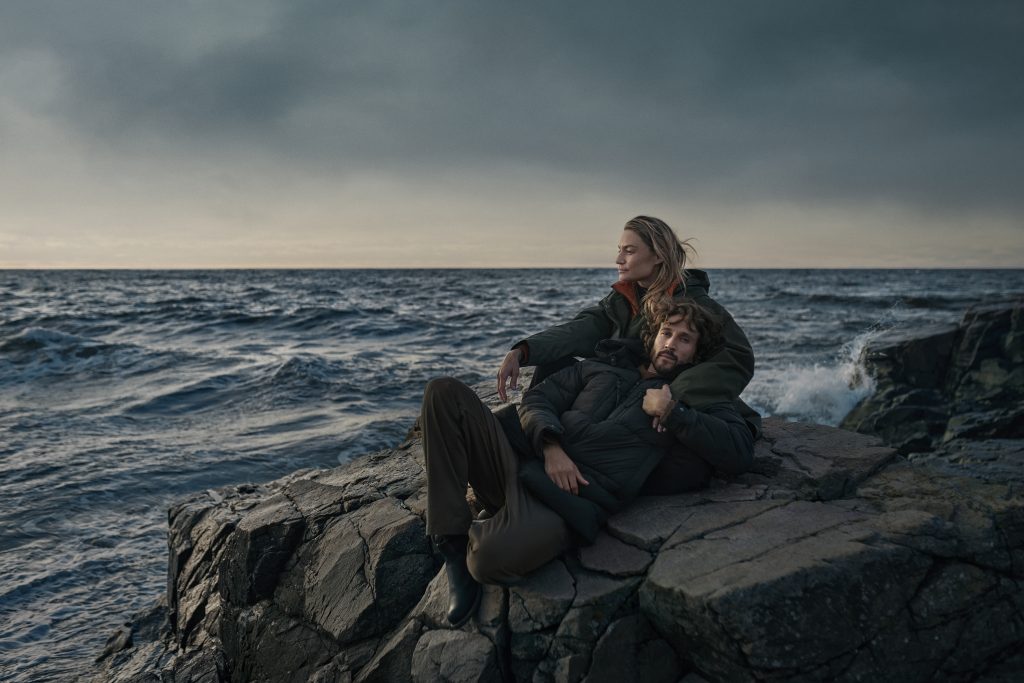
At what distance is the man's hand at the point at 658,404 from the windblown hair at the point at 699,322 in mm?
520

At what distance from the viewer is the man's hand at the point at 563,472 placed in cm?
348

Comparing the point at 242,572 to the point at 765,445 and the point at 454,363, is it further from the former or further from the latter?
the point at 454,363

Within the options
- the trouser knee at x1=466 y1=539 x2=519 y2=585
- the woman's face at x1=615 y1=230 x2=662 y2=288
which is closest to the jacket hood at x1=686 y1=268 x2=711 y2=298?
the woman's face at x1=615 y1=230 x2=662 y2=288

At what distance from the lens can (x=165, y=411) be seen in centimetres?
1252

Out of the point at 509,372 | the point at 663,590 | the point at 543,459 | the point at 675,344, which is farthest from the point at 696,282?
the point at 663,590

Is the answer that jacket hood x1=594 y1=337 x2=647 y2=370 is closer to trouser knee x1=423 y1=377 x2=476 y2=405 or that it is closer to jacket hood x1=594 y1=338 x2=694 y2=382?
jacket hood x1=594 y1=338 x2=694 y2=382

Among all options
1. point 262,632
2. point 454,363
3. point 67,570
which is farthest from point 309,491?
point 454,363

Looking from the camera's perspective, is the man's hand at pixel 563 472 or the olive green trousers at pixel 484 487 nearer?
the olive green trousers at pixel 484 487

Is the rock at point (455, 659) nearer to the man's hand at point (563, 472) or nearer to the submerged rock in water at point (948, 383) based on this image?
the man's hand at point (563, 472)

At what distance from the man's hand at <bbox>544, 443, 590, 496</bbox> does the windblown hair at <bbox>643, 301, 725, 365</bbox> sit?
3.72 feet

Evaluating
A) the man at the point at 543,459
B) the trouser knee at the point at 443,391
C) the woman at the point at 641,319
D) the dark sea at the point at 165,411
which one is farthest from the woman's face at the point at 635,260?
the dark sea at the point at 165,411

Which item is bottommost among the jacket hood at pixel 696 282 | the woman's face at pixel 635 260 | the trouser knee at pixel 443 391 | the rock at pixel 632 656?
the rock at pixel 632 656

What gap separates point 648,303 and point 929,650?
2.36m

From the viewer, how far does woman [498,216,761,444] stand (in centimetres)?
396
